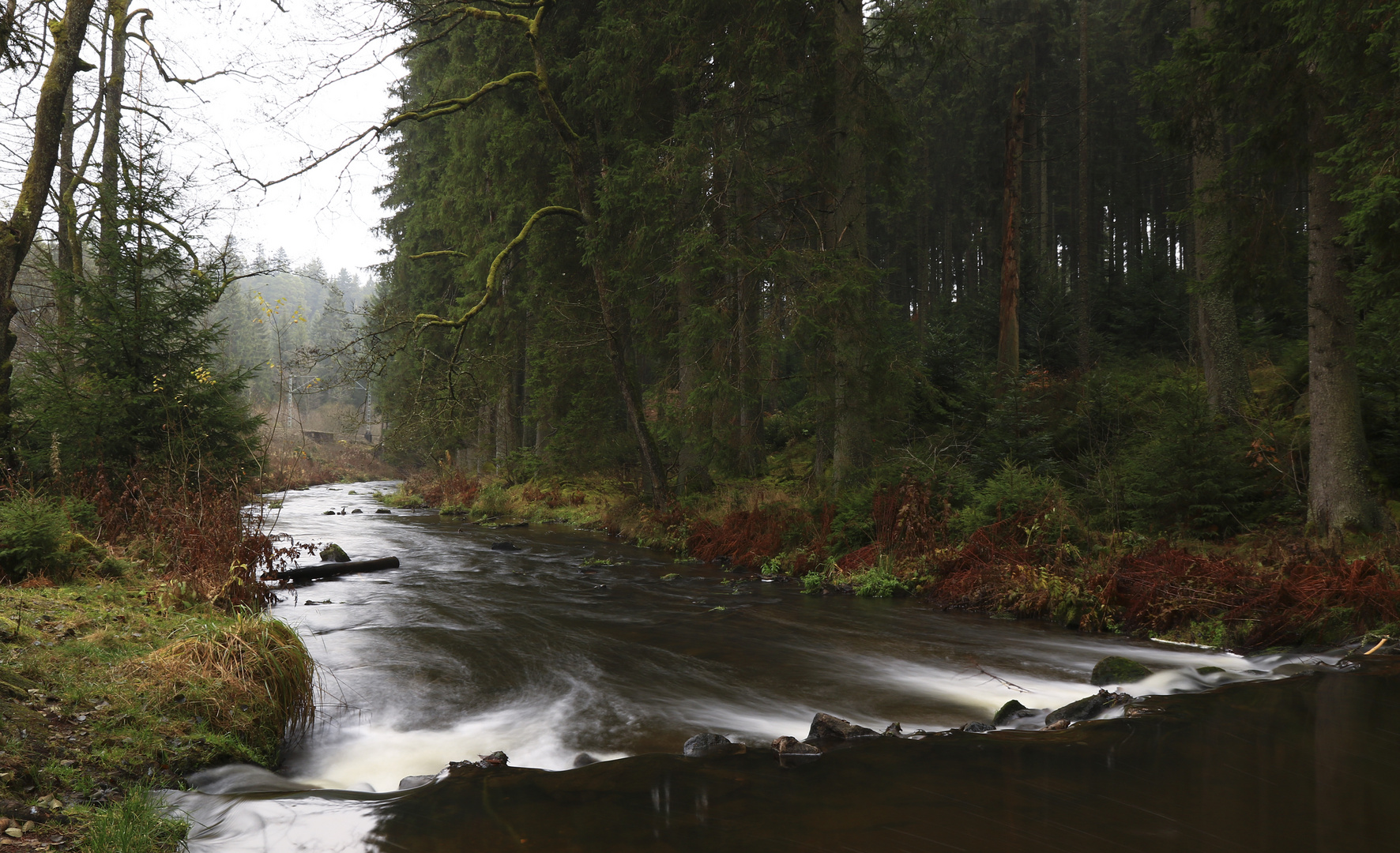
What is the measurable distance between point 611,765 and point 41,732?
3.35 m

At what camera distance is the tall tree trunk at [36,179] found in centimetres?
916

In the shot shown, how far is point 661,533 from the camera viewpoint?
15.3m

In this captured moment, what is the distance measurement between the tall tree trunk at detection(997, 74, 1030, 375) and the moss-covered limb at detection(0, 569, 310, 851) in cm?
1597

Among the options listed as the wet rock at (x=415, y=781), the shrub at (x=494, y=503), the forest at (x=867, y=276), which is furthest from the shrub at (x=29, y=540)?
the shrub at (x=494, y=503)

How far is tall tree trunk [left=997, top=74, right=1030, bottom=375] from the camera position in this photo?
17.3 metres

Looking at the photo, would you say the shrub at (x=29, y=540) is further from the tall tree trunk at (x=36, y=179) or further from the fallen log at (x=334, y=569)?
the tall tree trunk at (x=36, y=179)

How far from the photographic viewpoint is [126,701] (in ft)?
15.1

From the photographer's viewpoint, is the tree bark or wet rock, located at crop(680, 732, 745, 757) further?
the tree bark

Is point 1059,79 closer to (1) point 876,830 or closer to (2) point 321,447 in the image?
(1) point 876,830

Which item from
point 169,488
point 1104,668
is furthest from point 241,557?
point 1104,668

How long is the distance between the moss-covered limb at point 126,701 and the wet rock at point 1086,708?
5.82 m

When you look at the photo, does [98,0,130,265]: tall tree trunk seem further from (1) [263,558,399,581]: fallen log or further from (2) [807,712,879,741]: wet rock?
(2) [807,712,879,741]: wet rock

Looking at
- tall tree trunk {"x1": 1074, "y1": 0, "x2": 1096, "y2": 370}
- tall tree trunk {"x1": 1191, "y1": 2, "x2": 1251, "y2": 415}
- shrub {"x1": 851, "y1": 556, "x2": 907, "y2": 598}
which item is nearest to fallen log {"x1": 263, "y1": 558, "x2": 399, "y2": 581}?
shrub {"x1": 851, "y1": 556, "x2": 907, "y2": 598}

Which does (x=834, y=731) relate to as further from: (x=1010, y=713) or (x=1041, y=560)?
(x=1041, y=560)
